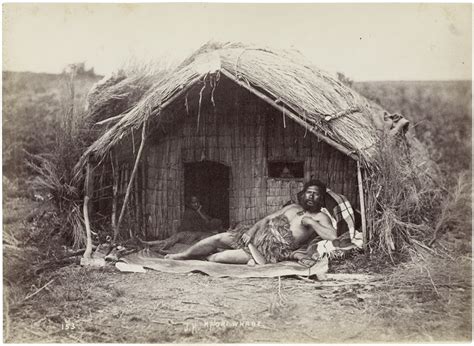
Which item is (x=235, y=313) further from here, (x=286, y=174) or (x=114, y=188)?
(x=114, y=188)

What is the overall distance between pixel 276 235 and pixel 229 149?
1640 millimetres

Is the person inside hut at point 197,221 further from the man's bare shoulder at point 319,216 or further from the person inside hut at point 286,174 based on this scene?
the man's bare shoulder at point 319,216

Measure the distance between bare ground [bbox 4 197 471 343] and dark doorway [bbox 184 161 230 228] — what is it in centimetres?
175

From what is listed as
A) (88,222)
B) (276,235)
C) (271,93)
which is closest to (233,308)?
(276,235)

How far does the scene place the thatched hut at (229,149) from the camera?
830 cm

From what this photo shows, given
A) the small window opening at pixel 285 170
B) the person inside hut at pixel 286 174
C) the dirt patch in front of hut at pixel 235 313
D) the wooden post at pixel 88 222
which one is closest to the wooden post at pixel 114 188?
→ the wooden post at pixel 88 222

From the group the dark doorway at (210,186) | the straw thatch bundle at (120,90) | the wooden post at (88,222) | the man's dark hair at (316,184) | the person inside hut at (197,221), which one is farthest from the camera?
the dark doorway at (210,186)

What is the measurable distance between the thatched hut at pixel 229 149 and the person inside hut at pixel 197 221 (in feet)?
0.45

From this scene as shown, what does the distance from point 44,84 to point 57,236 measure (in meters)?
2.04

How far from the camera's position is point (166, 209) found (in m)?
8.97

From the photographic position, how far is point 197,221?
8898 mm

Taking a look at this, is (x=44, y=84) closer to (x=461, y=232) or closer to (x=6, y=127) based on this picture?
(x=6, y=127)

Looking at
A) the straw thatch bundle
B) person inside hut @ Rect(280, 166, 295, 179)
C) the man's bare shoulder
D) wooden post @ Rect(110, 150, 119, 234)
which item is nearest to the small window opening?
person inside hut @ Rect(280, 166, 295, 179)

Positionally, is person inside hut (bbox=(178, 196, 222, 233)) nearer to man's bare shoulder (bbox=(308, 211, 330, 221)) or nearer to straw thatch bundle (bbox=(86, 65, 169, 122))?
man's bare shoulder (bbox=(308, 211, 330, 221))
